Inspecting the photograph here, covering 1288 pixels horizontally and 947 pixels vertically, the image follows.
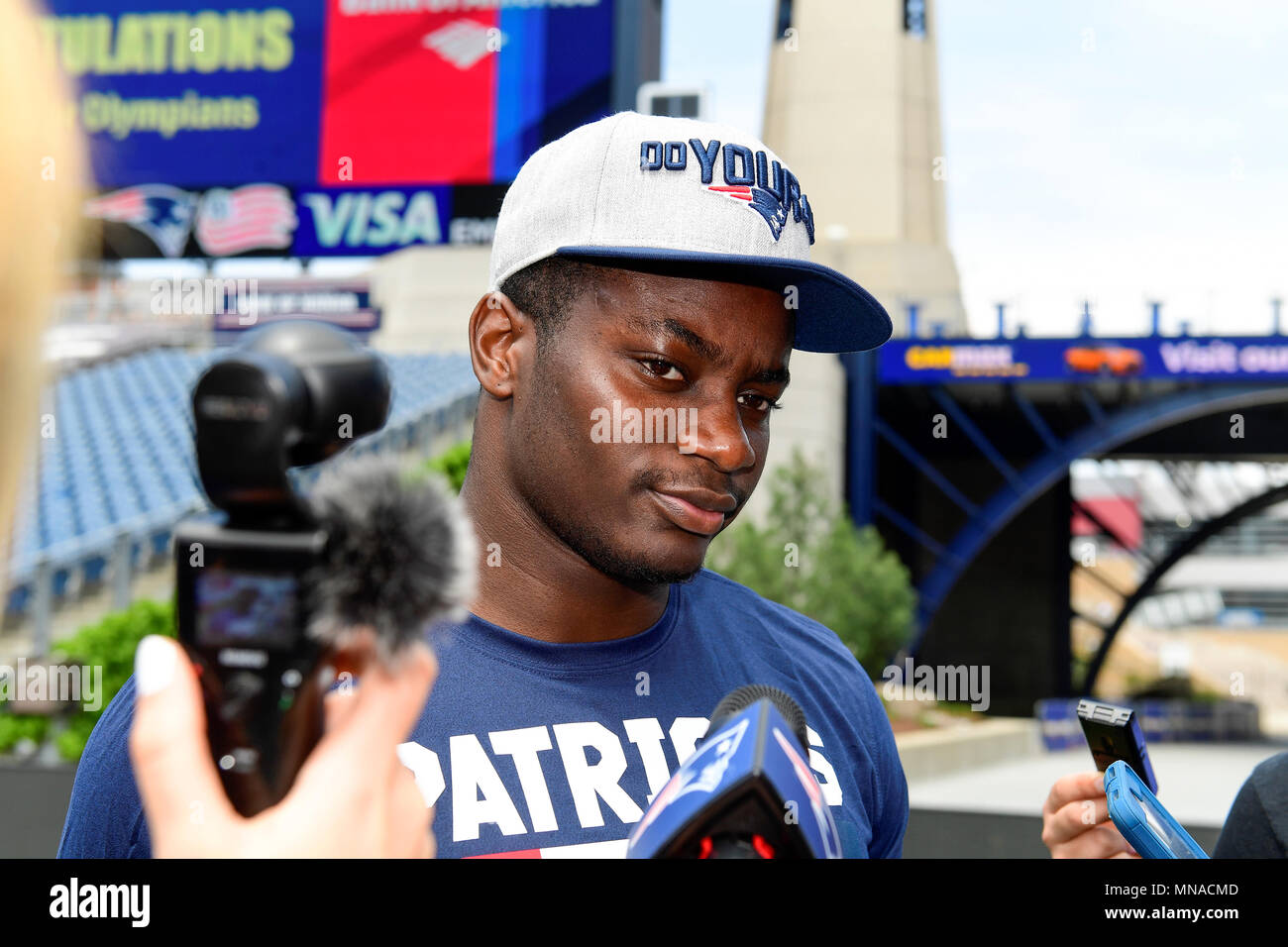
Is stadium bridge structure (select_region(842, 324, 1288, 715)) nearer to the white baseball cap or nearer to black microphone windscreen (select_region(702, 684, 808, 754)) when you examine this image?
the white baseball cap

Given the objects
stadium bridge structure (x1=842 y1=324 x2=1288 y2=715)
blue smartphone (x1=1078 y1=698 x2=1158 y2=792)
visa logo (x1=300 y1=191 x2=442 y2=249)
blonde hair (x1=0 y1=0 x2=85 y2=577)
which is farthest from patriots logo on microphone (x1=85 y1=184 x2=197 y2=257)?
blonde hair (x1=0 y1=0 x2=85 y2=577)

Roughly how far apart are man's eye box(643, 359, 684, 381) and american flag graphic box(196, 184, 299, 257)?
18.2 m

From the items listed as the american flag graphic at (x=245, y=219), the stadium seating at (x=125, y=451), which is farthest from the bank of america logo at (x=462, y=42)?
the stadium seating at (x=125, y=451)

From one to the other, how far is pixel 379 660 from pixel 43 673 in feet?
42.7

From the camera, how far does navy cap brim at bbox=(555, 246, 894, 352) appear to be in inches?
56.3

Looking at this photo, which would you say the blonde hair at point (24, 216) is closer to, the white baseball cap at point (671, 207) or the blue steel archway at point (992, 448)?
the white baseball cap at point (671, 207)

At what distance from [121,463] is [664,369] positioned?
17.8 m

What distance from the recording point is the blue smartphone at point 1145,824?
1.25 m

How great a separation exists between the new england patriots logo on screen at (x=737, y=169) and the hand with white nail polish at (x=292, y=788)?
990 mm

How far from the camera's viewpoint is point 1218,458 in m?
23.0

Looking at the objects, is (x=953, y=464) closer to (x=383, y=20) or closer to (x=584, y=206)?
(x=383, y=20)

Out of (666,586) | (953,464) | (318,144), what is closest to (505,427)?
(666,586)

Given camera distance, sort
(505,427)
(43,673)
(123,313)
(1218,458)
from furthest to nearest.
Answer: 1. (123,313)
2. (1218,458)
3. (43,673)
4. (505,427)

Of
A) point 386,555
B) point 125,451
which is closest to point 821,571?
point 125,451
